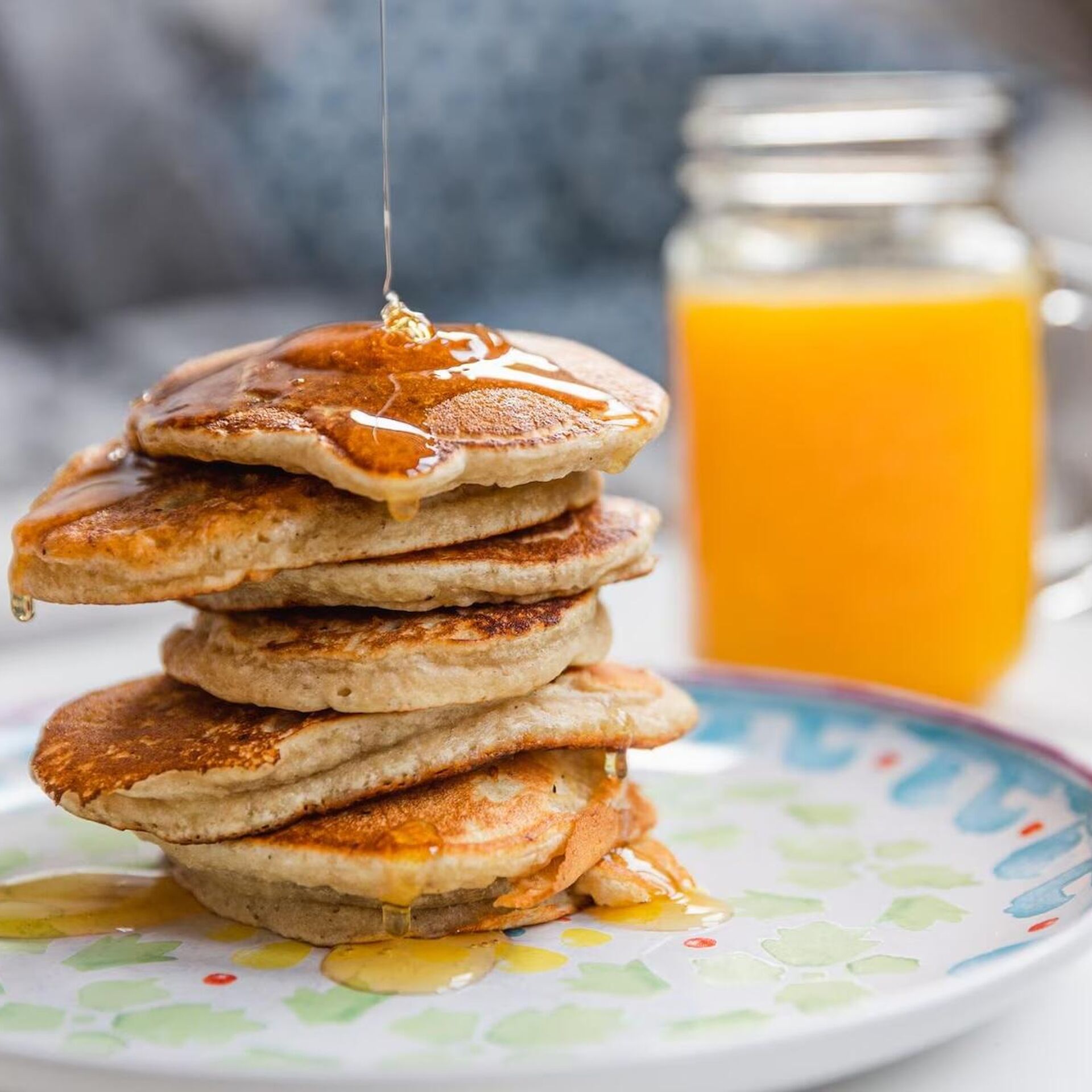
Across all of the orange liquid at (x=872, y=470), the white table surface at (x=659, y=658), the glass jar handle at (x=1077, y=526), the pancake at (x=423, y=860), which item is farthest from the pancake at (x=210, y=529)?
the glass jar handle at (x=1077, y=526)

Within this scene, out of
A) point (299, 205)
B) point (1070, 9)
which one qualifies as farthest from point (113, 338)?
point (1070, 9)

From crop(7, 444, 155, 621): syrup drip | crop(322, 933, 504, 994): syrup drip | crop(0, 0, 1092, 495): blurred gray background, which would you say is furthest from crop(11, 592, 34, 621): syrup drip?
crop(0, 0, 1092, 495): blurred gray background

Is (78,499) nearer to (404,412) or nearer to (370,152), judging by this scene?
(404,412)

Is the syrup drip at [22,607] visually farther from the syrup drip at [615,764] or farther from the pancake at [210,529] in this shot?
the syrup drip at [615,764]

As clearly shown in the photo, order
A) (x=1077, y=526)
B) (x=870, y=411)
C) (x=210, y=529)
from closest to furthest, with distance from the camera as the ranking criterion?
(x=210, y=529) → (x=870, y=411) → (x=1077, y=526)

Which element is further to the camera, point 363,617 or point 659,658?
point 659,658

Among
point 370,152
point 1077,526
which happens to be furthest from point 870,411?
point 370,152

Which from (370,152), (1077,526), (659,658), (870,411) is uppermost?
(370,152)
